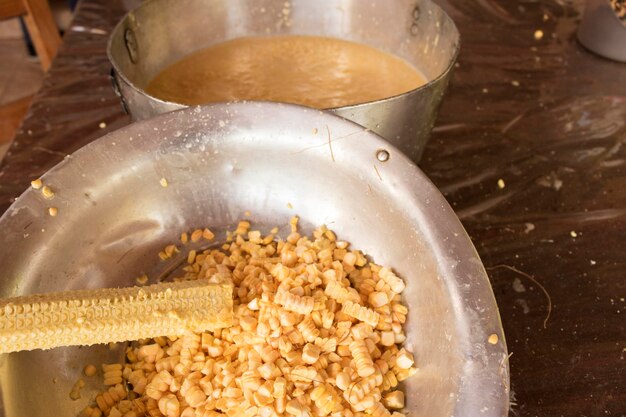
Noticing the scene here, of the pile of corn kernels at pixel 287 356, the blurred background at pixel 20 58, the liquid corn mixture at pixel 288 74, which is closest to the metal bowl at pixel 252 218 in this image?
the pile of corn kernels at pixel 287 356

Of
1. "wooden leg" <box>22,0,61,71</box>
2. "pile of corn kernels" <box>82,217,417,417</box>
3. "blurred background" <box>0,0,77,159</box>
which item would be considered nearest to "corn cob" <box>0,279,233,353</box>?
"pile of corn kernels" <box>82,217,417,417</box>

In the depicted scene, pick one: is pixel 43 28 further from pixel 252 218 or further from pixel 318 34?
pixel 252 218

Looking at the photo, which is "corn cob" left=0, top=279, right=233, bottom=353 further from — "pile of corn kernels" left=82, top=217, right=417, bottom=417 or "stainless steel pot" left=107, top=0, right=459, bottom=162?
"stainless steel pot" left=107, top=0, right=459, bottom=162

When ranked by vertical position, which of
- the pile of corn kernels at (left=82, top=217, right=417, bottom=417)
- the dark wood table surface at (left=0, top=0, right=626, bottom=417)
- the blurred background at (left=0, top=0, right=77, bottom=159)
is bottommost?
the blurred background at (left=0, top=0, right=77, bottom=159)

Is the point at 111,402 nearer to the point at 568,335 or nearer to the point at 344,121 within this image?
the point at 344,121

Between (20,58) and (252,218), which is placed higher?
(252,218)

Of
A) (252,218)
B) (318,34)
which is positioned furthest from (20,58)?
(252,218)

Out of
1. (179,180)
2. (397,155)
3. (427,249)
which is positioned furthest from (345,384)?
(179,180)
